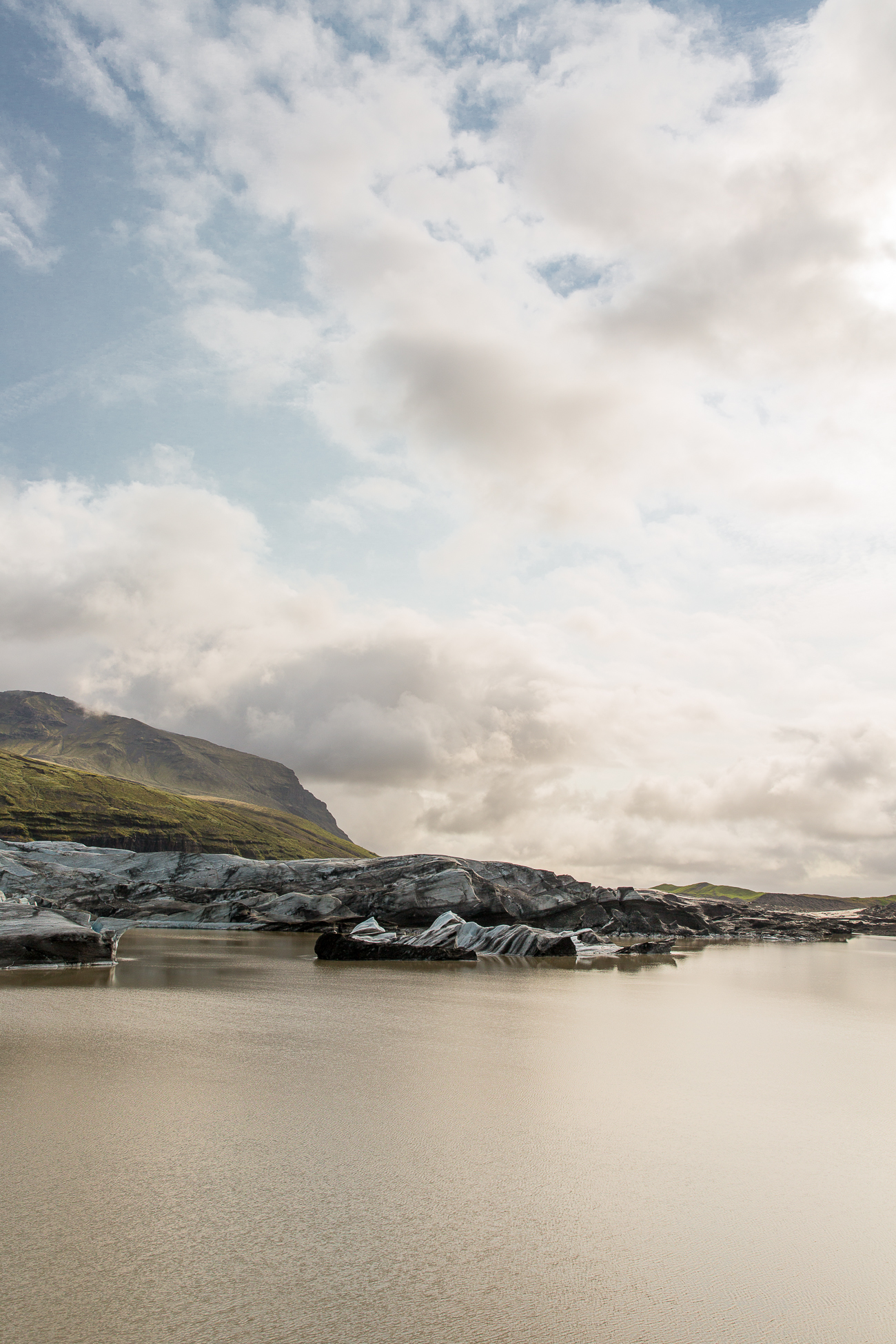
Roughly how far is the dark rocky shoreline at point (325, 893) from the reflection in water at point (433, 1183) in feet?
164

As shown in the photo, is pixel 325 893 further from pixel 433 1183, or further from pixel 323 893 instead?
pixel 433 1183

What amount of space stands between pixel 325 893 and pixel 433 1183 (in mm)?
79484

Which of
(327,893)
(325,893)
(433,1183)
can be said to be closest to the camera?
(433,1183)

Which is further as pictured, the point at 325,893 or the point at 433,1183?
the point at 325,893

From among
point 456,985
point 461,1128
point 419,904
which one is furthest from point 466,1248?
point 419,904

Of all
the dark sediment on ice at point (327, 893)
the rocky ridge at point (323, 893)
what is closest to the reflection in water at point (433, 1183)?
the dark sediment on ice at point (327, 893)

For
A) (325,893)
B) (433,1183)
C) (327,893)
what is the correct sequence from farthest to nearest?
(325,893)
(327,893)
(433,1183)

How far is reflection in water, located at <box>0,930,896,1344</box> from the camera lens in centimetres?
642

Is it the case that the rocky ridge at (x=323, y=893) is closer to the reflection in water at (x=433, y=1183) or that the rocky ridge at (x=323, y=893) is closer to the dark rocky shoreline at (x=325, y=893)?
the dark rocky shoreline at (x=325, y=893)

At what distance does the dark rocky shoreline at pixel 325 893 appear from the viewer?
78.4 m

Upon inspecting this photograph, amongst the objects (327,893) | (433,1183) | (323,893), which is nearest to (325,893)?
(327,893)

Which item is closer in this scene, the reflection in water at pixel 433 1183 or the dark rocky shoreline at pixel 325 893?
the reflection in water at pixel 433 1183

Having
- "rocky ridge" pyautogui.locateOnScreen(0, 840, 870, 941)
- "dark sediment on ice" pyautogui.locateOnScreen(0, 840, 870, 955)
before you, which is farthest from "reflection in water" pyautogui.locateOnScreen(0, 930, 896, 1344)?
"rocky ridge" pyautogui.locateOnScreen(0, 840, 870, 941)

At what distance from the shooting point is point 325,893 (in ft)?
281
